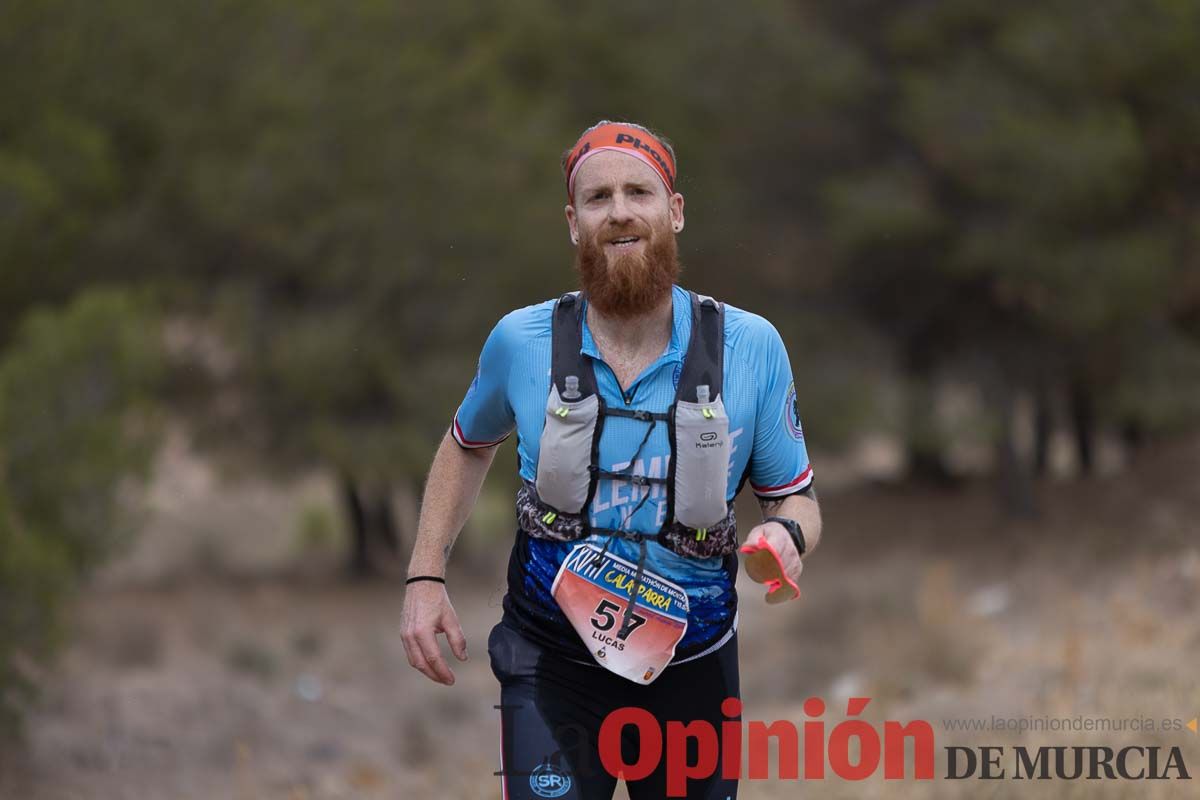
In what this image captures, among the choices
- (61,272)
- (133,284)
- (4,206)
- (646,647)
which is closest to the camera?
(646,647)

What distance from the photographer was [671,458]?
287 centimetres

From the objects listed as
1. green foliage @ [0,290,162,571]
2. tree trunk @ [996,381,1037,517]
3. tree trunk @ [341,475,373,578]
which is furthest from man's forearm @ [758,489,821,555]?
tree trunk @ [341,475,373,578]

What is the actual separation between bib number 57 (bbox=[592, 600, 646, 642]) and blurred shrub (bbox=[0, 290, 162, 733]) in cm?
630

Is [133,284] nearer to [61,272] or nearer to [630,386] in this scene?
[61,272]

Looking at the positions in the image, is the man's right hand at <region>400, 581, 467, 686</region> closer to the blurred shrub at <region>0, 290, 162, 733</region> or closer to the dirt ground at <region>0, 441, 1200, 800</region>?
the dirt ground at <region>0, 441, 1200, 800</region>

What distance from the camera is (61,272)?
14.2 metres

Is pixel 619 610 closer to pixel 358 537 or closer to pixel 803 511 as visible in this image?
pixel 803 511

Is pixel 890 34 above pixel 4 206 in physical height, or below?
above

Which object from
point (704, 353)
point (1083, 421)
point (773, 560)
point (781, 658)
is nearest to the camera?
point (773, 560)

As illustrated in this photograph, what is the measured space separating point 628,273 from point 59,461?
24.4 ft

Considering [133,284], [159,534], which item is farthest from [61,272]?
[159,534]

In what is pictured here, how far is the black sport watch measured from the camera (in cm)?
284

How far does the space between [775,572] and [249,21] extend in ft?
49.4

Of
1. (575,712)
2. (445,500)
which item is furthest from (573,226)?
(575,712)
